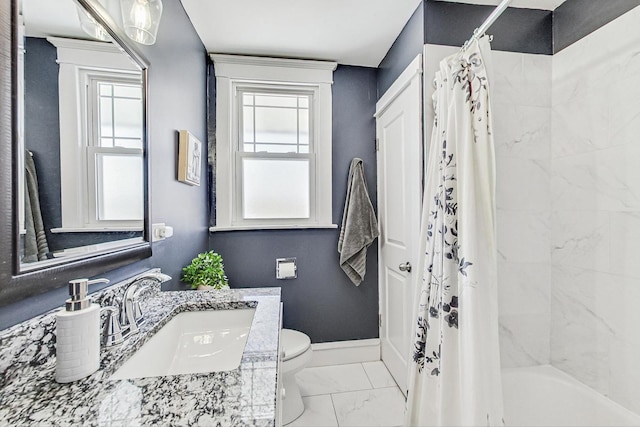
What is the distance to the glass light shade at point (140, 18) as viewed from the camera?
3.37 ft

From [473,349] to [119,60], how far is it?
5.34 feet

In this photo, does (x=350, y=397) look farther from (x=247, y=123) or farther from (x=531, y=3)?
(x=531, y=3)

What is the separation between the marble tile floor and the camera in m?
1.65

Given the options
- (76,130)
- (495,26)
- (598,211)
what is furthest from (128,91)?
(598,211)

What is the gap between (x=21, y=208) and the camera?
2.05 ft

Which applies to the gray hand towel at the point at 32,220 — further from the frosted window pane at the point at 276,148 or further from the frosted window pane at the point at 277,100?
the frosted window pane at the point at 277,100

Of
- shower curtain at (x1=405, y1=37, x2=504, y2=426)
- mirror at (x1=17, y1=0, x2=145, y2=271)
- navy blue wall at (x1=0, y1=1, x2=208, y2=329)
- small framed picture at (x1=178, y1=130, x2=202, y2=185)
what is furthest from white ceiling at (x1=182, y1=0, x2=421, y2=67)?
mirror at (x1=17, y1=0, x2=145, y2=271)

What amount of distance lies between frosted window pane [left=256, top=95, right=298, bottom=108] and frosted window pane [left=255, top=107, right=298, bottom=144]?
0.13 feet

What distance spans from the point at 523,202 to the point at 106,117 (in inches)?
77.9

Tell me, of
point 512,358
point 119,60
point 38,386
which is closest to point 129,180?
point 119,60

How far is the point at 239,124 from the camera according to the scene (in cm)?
223

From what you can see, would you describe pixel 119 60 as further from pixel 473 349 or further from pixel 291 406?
pixel 291 406

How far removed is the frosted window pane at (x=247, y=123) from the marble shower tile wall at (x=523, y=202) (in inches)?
52.4

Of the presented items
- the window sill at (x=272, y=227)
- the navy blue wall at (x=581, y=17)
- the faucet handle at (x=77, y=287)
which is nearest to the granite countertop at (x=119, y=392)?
the faucet handle at (x=77, y=287)
